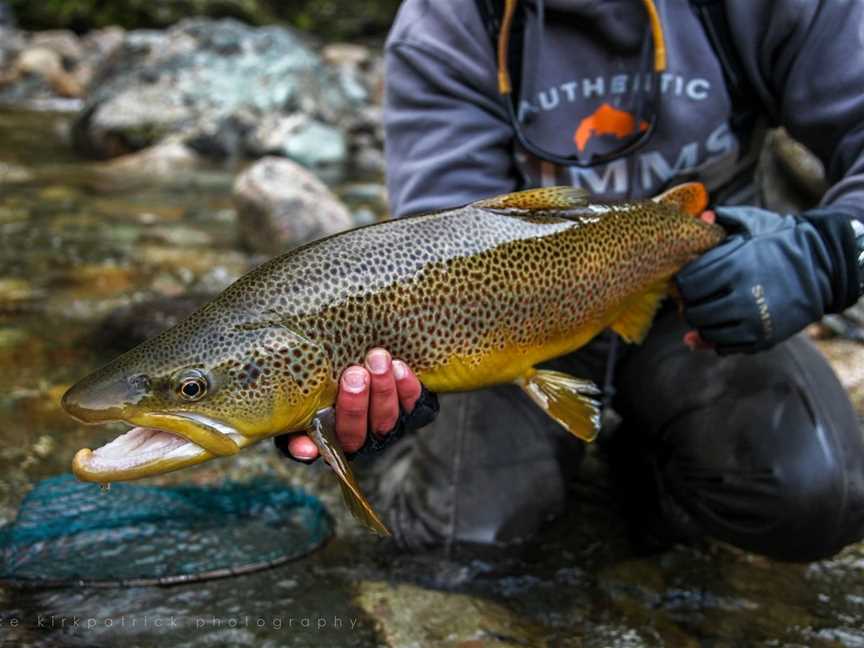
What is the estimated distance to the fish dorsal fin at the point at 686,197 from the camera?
230cm

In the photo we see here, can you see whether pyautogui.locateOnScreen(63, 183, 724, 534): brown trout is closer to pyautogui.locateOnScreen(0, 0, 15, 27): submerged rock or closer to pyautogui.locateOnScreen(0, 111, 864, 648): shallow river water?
pyautogui.locateOnScreen(0, 111, 864, 648): shallow river water

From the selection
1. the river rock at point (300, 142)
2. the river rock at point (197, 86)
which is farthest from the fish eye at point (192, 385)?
the river rock at point (197, 86)

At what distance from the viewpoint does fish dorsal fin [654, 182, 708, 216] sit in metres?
2.30

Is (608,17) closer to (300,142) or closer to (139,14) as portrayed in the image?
(300,142)

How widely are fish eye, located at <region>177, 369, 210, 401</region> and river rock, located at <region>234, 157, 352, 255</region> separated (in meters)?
3.64

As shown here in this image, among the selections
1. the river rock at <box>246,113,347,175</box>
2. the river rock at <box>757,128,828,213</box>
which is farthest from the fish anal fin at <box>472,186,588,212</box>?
the river rock at <box>246,113,347,175</box>

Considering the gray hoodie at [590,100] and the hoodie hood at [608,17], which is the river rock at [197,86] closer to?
the gray hoodie at [590,100]

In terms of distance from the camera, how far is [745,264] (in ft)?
7.02

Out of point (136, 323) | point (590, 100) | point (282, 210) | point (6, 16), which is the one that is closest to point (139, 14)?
point (6, 16)

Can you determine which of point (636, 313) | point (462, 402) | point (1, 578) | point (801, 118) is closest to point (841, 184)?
point (801, 118)

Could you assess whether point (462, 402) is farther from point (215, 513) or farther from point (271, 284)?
point (271, 284)

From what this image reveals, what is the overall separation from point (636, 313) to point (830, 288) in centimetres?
47

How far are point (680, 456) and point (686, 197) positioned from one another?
0.76m

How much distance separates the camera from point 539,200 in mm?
2125
